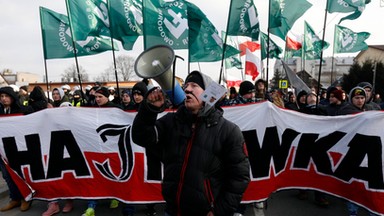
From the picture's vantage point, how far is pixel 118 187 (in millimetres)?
4332

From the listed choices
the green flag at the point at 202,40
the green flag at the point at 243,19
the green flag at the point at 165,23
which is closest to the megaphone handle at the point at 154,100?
the green flag at the point at 165,23

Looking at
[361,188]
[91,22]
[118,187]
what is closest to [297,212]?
[361,188]

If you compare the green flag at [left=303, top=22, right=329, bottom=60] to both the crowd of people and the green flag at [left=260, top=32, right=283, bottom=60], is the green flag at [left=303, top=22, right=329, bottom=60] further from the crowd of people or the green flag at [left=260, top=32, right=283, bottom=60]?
the crowd of people

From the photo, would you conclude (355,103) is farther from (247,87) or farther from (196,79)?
(196,79)

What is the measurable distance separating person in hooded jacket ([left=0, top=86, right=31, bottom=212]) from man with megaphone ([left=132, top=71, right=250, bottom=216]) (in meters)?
3.53

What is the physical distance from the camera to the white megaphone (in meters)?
2.12

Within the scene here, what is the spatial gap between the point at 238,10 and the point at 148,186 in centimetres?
487

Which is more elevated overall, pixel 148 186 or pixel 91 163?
pixel 91 163

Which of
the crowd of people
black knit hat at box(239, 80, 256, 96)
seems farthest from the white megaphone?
black knit hat at box(239, 80, 256, 96)

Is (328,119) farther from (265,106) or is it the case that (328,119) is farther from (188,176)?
(188,176)

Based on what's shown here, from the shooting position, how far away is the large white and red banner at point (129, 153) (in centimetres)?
422

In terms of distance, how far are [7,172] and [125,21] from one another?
13.8ft

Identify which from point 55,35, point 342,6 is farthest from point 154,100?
point 342,6

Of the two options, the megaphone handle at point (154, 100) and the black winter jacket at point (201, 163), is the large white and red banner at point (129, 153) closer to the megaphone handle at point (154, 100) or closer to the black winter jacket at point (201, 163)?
the black winter jacket at point (201, 163)
